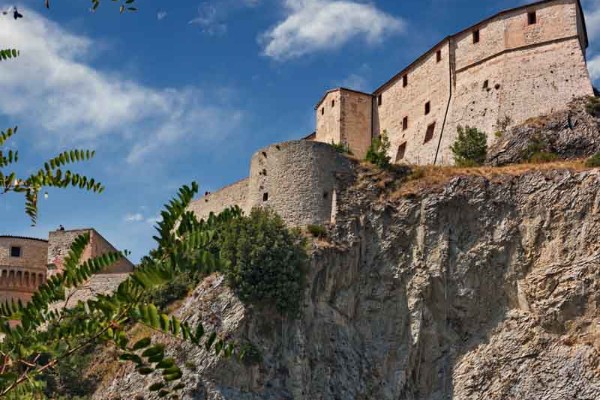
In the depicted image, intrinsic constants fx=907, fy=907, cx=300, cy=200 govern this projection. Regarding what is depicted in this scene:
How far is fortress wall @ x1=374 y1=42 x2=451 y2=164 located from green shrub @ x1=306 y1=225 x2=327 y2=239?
1114 centimetres

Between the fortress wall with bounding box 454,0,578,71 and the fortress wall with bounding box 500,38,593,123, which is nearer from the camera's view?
the fortress wall with bounding box 500,38,593,123

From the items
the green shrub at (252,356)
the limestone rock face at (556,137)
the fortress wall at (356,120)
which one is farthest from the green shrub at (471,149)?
the green shrub at (252,356)

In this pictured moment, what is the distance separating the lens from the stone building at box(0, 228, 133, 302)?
134 feet

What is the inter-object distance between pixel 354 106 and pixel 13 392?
42.3 m

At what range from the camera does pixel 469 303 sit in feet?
111

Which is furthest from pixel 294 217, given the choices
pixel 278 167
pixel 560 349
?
pixel 560 349

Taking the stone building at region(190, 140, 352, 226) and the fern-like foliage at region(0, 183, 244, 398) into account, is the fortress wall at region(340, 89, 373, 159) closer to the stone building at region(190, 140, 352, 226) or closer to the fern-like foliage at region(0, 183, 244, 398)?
the stone building at region(190, 140, 352, 226)

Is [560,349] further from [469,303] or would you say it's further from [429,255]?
[429,255]

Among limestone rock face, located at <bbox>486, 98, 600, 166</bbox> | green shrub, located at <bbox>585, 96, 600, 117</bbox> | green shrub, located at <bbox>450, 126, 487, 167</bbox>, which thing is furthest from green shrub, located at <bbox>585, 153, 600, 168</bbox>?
green shrub, located at <bbox>450, 126, 487, 167</bbox>

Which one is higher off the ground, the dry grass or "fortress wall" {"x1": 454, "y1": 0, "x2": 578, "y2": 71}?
"fortress wall" {"x1": 454, "y1": 0, "x2": 578, "y2": 71}

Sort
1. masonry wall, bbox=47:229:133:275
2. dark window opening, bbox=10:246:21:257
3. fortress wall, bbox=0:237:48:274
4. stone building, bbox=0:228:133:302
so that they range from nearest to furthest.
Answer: masonry wall, bbox=47:229:133:275 → stone building, bbox=0:228:133:302 → fortress wall, bbox=0:237:48:274 → dark window opening, bbox=10:246:21:257

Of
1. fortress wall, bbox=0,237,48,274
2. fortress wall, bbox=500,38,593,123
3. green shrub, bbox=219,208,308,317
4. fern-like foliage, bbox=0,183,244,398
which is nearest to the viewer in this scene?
fern-like foliage, bbox=0,183,244,398

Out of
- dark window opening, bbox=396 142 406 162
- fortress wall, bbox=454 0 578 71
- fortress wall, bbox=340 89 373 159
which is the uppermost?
fortress wall, bbox=454 0 578 71

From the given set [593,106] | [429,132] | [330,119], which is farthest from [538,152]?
[330,119]
